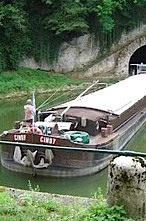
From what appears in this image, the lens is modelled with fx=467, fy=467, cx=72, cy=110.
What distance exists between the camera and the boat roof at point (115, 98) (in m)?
13.4

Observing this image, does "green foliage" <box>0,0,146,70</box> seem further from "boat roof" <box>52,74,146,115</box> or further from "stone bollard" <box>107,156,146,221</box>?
"stone bollard" <box>107,156,146,221</box>

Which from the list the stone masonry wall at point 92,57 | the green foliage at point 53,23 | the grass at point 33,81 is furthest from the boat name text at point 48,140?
the stone masonry wall at point 92,57

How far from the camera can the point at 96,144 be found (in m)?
10.5

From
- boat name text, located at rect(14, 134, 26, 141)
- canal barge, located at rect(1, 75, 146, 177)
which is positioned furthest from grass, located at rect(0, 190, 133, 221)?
boat name text, located at rect(14, 134, 26, 141)

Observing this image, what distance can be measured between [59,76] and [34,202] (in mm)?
23137

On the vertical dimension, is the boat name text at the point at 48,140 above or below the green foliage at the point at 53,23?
below

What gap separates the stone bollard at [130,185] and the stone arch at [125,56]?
2667 cm

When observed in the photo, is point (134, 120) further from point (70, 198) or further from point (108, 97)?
point (70, 198)

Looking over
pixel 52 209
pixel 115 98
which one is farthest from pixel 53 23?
pixel 52 209

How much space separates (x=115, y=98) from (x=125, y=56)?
1569 cm

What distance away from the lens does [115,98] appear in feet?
50.0

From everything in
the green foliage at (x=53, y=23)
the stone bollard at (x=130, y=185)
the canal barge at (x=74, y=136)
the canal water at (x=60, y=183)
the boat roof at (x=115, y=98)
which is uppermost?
the green foliage at (x=53, y=23)

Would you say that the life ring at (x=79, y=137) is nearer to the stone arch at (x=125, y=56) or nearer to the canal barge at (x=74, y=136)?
the canal barge at (x=74, y=136)

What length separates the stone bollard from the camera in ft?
12.2
